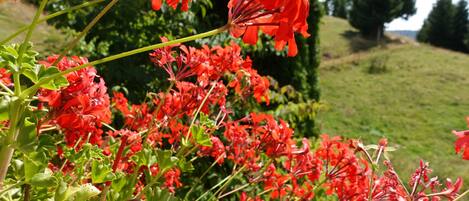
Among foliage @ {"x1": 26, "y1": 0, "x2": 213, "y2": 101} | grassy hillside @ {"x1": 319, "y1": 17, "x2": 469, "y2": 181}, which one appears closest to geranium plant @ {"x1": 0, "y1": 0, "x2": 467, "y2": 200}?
foliage @ {"x1": 26, "y1": 0, "x2": 213, "y2": 101}

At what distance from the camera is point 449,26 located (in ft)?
89.9

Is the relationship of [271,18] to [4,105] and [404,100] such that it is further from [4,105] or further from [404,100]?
[404,100]

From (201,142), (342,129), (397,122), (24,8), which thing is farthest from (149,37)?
(24,8)

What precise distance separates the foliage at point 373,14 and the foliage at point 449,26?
2.10 m

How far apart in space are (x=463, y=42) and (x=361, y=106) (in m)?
16.0

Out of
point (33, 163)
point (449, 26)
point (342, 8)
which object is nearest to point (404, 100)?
point (33, 163)

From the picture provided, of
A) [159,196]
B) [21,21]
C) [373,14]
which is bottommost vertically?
[373,14]

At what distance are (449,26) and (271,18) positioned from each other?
29.6 m

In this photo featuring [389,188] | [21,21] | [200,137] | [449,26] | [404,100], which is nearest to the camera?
[200,137]

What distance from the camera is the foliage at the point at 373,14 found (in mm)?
26047

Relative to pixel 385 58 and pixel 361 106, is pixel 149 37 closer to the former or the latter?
pixel 361 106

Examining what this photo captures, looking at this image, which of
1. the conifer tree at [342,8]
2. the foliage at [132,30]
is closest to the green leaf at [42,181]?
the foliage at [132,30]

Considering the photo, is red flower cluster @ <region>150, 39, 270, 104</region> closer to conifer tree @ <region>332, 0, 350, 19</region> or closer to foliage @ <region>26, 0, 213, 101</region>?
foliage @ <region>26, 0, 213, 101</region>

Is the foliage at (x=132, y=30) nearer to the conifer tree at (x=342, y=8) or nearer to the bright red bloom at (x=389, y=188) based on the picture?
the bright red bloom at (x=389, y=188)
